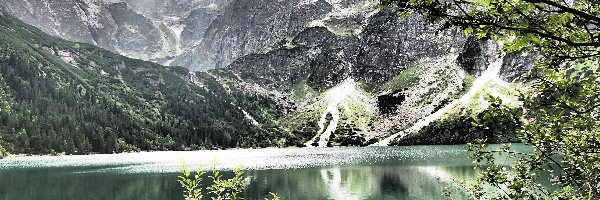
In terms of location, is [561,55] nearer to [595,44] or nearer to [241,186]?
[595,44]

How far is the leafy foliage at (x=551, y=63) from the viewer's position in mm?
6332

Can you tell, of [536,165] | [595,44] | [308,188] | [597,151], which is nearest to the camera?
[595,44]

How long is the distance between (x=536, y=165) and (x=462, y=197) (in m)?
59.1

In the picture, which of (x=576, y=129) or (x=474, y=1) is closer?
(x=474, y=1)

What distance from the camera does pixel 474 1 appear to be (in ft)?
21.8

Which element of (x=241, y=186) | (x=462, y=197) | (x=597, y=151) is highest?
(x=597, y=151)

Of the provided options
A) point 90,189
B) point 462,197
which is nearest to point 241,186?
point 462,197

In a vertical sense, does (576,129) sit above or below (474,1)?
below

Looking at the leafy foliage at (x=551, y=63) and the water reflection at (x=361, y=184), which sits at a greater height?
the leafy foliage at (x=551, y=63)

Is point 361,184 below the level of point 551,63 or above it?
below

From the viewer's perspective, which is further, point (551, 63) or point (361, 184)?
point (361, 184)

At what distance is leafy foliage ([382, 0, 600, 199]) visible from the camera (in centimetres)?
633

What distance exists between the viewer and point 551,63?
733 cm

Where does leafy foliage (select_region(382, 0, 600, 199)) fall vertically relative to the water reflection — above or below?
above
